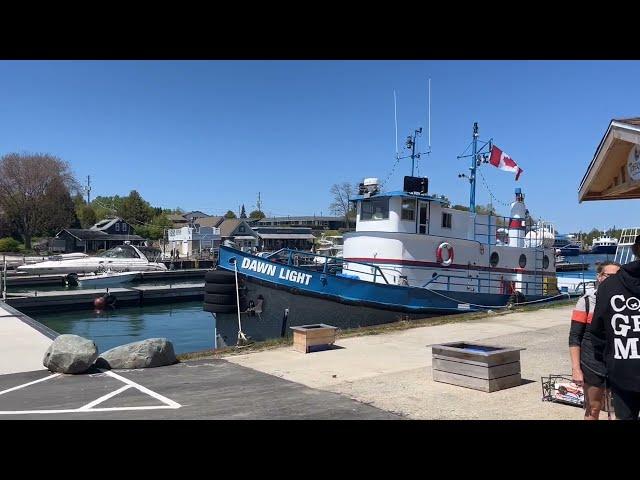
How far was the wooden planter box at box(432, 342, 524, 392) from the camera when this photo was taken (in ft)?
21.4

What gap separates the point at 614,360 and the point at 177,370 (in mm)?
6464

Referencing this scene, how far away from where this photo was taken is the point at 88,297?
27719mm

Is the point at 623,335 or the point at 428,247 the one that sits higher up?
the point at 428,247

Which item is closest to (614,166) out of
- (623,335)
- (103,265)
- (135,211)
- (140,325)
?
(623,335)

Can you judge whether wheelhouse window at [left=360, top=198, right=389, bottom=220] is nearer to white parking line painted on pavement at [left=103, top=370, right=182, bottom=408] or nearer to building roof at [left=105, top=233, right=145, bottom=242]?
white parking line painted on pavement at [left=103, top=370, right=182, bottom=408]

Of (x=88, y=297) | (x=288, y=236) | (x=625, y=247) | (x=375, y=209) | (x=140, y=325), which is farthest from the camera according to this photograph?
(x=288, y=236)

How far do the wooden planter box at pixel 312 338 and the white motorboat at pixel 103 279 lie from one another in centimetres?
3007

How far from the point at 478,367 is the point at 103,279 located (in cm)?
3390

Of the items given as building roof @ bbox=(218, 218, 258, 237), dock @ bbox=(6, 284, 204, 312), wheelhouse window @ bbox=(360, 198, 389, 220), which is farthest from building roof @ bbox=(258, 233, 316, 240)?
wheelhouse window @ bbox=(360, 198, 389, 220)

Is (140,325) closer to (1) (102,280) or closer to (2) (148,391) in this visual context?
(1) (102,280)

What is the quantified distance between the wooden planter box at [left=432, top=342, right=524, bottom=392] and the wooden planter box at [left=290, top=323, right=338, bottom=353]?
2.87 meters

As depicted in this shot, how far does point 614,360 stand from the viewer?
3207mm

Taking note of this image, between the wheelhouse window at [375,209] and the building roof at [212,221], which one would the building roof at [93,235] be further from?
the wheelhouse window at [375,209]
